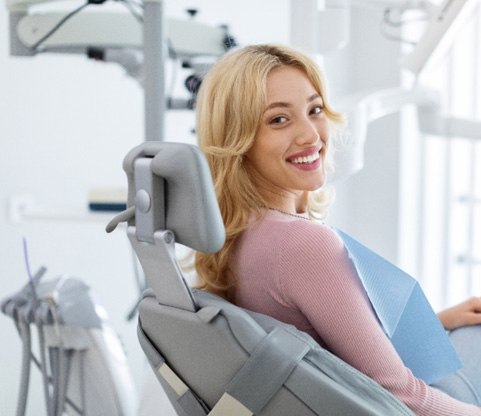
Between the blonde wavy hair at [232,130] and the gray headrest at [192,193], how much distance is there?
0.27m

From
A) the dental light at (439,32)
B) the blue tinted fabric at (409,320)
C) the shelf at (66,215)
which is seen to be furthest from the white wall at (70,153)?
the blue tinted fabric at (409,320)

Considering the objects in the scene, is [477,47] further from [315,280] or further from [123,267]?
[315,280]

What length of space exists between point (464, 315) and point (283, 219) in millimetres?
496

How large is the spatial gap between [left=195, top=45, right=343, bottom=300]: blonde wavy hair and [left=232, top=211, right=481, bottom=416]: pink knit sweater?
87 millimetres

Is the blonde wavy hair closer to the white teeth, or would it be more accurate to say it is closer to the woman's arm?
the white teeth

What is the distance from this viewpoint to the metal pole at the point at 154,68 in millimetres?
1908

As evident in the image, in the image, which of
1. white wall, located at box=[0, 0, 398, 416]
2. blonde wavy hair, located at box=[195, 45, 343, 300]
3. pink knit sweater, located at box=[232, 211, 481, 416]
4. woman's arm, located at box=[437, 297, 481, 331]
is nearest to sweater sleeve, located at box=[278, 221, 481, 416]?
pink knit sweater, located at box=[232, 211, 481, 416]

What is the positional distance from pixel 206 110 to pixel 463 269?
2700mm

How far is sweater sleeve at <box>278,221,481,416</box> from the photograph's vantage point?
1.24 m

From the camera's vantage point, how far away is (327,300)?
124 centimetres

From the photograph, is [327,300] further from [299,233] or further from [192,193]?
[192,193]

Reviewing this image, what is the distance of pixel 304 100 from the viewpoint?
1403mm

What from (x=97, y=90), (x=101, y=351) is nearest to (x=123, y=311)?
(x=97, y=90)

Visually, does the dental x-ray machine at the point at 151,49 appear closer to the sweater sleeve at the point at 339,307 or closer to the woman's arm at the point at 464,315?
the woman's arm at the point at 464,315
